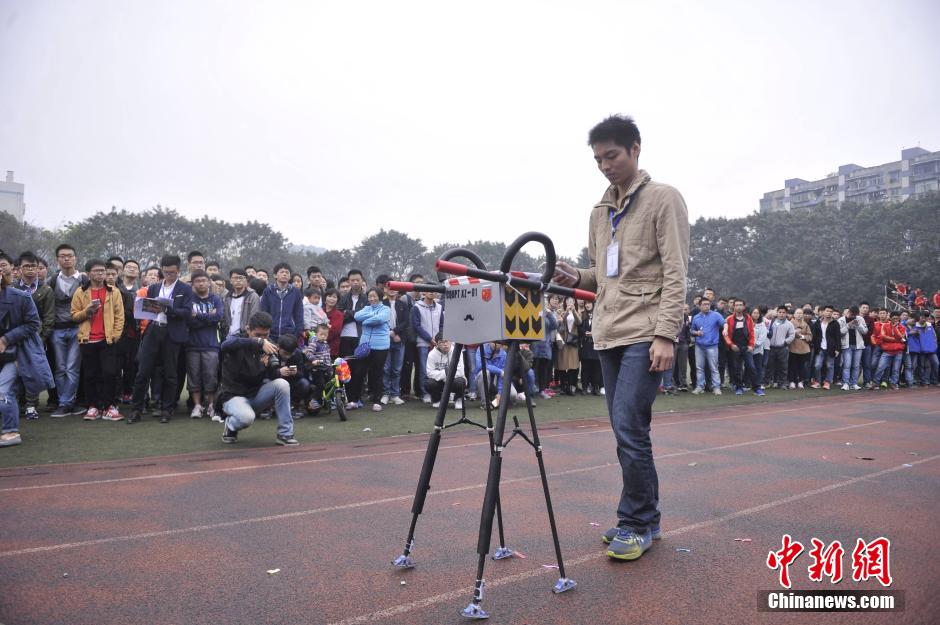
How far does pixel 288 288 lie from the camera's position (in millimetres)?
9906

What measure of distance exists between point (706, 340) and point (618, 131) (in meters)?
11.6

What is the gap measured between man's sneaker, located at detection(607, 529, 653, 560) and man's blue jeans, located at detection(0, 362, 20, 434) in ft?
21.4

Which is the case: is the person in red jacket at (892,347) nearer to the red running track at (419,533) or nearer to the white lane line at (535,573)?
the red running track at (419,533)

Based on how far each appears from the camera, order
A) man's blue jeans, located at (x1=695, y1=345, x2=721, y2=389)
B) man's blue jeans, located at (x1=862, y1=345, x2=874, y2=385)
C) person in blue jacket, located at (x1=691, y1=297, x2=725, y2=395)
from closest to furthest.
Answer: person in blue jacket, located at (x1=691, y1=297, x2=725, y2=395), man's blue jeans, located at (x1=695, y1=345, x2=721, y2=389), man's blue jeans, located at (x1=862, y1=345, x2=874, y2=385)

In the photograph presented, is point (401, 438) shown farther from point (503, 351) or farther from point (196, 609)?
point (196, 609)

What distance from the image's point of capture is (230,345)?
24.5 ft

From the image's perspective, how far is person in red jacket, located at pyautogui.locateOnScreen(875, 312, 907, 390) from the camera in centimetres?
1730

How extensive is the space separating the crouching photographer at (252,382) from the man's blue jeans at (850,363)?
50.0 feet

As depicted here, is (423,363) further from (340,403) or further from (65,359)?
(65,359)

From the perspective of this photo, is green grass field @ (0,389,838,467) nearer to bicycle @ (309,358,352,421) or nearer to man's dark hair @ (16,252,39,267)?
bicycle @ (309,358,352,421)

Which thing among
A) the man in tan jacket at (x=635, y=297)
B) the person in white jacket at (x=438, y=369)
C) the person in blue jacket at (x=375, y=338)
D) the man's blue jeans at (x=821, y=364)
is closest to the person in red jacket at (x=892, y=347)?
the man's blue jeans at (x=821, y=364)

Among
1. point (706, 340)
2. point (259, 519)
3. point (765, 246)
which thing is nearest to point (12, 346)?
point (259, 519)

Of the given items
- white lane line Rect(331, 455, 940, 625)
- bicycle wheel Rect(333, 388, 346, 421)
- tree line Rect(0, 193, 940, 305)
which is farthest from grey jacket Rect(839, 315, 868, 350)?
tree line Rect(0, 193, 940, 305)

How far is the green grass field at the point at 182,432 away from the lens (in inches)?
265
